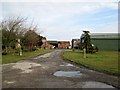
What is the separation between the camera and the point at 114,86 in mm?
9531

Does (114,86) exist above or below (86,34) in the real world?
below

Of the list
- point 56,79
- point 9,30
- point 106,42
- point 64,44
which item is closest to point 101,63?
point 56,79

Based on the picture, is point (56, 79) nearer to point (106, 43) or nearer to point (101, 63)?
point (101, 63)

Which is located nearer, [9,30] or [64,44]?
[9,30]

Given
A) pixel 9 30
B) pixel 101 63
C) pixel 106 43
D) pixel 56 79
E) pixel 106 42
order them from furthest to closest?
pixel 106 42, pixel 106 43, pixel 9 30, pixel 101 63, pixel 56 79

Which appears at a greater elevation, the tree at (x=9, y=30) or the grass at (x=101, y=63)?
the tree at (x=9, y=30)

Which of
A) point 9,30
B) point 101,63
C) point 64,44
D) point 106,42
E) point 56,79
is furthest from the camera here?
point 64,44

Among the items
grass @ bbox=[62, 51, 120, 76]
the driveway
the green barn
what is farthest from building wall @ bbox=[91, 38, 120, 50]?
the driveway

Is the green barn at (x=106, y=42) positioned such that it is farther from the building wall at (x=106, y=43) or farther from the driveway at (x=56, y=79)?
the driveway at (x=56, y=79)

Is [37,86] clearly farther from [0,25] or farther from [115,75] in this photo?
[0,25]

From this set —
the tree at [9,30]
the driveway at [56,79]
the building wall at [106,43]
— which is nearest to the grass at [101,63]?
the driveway at [56,79]

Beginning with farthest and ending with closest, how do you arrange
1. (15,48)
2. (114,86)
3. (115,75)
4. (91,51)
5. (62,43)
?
1. (62,43)
2. (15,48)
3. (91,51)
4. (115,75)
5. (114,86)

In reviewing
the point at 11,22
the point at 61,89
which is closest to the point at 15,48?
the point at 11,22

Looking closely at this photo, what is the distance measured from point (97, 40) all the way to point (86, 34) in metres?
28.1
